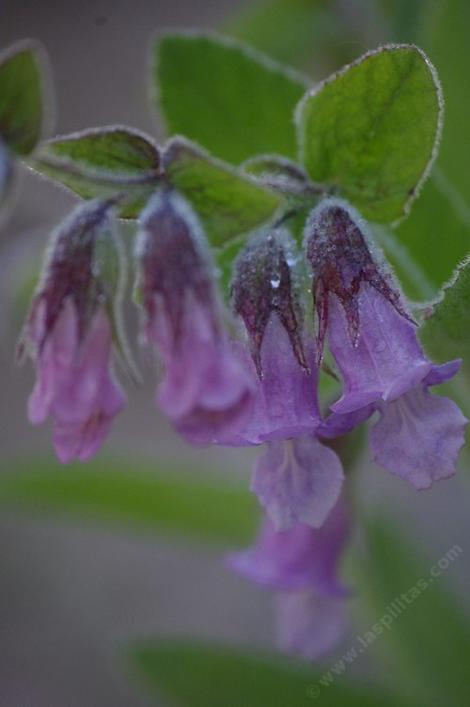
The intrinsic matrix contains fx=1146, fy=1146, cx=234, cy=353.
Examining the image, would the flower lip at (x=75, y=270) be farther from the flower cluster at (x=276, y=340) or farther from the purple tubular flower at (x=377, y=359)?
the purple tubular flower at (x=377, y=359)

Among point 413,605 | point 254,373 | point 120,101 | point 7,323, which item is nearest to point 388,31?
point 7,323

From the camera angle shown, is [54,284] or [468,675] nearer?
[54,284]

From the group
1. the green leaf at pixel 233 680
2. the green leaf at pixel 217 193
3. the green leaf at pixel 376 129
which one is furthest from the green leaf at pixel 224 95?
the green leaf at pixel 233 680

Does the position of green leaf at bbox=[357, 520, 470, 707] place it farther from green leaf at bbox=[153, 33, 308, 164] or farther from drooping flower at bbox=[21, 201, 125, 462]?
drooping flower at bbox=[21, 201, 125, 462]

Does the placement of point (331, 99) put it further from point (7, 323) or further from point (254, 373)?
point (7, 323)

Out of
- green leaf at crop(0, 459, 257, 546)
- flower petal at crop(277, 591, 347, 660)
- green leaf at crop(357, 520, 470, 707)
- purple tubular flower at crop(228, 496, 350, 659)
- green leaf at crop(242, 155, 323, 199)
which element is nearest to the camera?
green leaf at crop(242, 155, 323, 199)

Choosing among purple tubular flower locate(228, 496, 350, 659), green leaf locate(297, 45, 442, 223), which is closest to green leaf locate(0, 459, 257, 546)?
purple tubular flower locate(228, 496, 350, 659)
